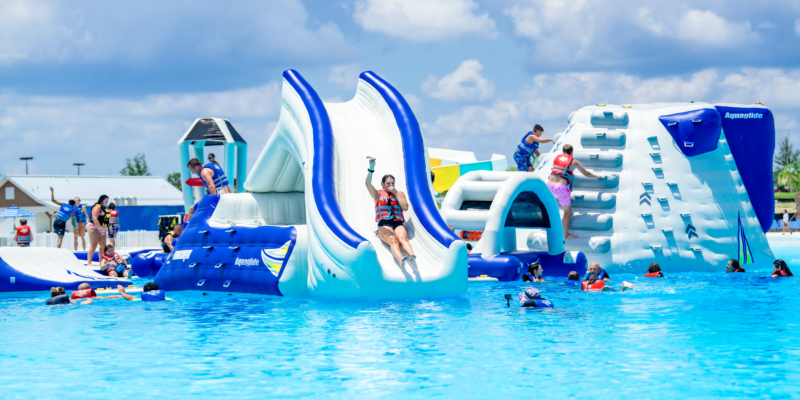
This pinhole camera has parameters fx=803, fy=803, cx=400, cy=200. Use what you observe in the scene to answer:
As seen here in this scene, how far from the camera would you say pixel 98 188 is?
146ft

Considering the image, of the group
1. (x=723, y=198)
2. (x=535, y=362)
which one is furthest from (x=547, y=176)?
(x=535, y=362)

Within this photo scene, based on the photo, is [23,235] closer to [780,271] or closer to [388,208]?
[388,208]

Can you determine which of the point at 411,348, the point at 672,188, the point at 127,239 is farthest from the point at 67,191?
the point at 411,348

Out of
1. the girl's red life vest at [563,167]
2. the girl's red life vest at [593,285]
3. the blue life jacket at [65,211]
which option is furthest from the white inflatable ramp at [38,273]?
the girl's red life vest at [563,167]

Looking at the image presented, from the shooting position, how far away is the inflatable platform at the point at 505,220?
1259 cm

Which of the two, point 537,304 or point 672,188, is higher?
point 672,188

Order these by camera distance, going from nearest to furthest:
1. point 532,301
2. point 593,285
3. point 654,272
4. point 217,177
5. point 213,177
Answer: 1. point 532,301
2. point 593,285
3. point 654,272
4. point 213,177
5. point 217,177

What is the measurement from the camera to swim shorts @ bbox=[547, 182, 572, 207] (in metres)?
14.4

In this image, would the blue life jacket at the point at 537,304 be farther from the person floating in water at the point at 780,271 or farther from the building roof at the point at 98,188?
the building roof at the point at 98,188

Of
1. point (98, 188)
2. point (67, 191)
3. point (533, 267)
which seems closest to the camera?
point (533, 267)

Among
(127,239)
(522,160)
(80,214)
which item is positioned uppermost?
(522,160)

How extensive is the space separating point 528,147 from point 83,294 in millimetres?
8921

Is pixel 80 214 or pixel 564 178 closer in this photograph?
pixel 564 178

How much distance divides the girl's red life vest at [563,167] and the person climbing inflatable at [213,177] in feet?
19.3
